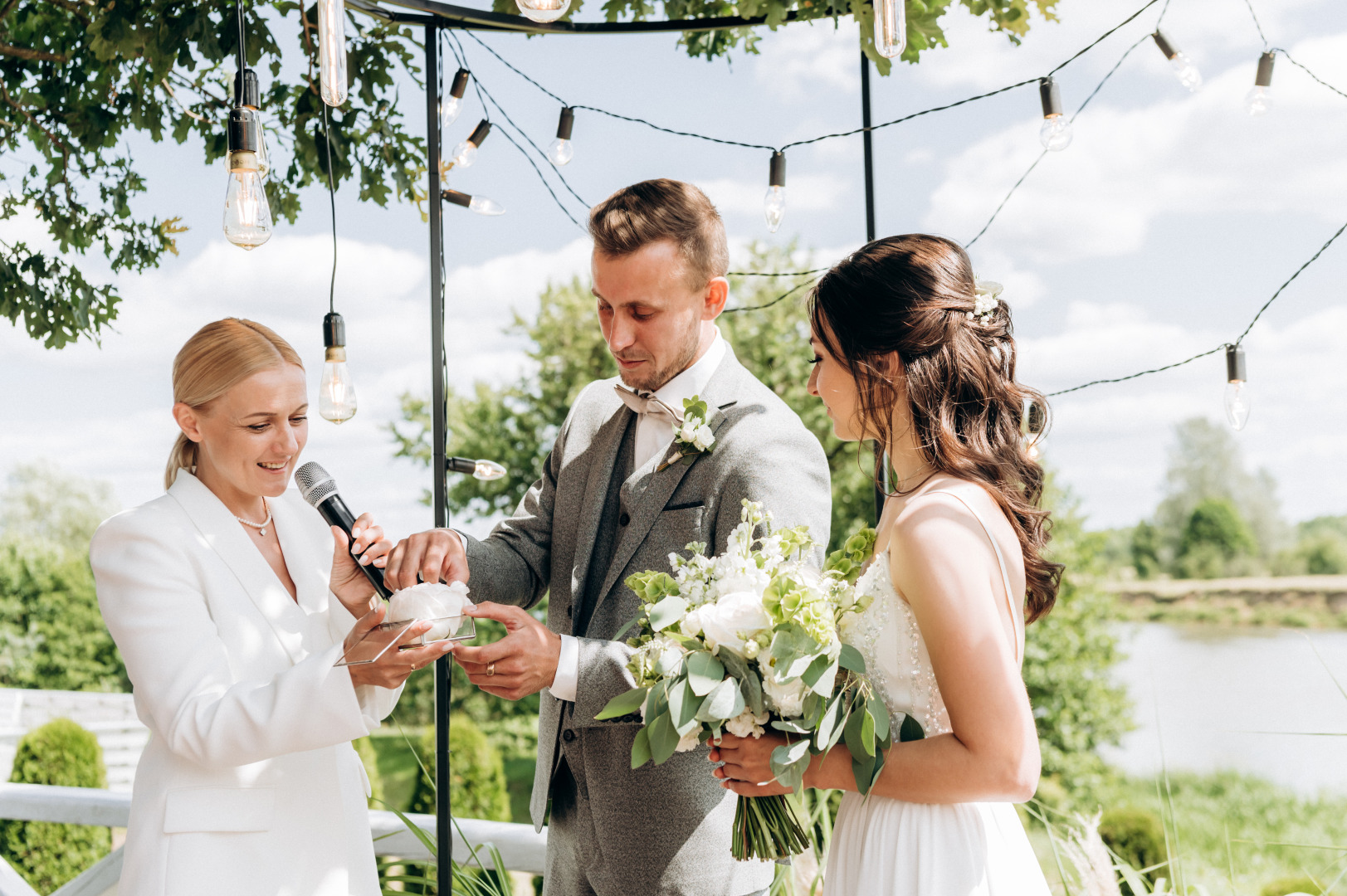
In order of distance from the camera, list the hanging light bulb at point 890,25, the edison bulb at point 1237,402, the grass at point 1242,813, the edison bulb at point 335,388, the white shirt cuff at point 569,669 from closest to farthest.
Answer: the hanging light bulb at point 890,25 → the white shirt cuff at point 569,669 → the edison bulb at point 335,388 → the edison bulb at point 1237,402 → the grass at point 1242,813

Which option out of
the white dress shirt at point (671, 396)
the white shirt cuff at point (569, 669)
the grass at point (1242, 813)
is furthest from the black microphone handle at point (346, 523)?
the grass at point (1242, 813)

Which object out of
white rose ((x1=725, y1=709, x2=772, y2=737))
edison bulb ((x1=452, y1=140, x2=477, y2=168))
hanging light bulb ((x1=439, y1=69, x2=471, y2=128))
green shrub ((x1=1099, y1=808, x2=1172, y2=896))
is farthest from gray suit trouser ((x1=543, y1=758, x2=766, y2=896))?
green shrub ((x1=1099, y1=808, x2=1172, y2=896))

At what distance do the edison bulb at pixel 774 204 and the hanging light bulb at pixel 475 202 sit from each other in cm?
73

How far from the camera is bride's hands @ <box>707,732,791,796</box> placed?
5.27ft

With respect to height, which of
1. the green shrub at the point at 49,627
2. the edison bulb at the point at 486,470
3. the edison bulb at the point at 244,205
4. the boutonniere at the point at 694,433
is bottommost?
the green shrub at the point at 49,627

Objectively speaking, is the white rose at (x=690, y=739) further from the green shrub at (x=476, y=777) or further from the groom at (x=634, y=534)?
the green shrub at (x=476, y=777)

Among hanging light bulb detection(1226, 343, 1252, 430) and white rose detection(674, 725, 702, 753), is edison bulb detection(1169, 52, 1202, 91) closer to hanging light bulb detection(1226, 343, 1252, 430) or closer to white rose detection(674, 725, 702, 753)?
hanging light bulb detection(1226, 343, 1252, 430)

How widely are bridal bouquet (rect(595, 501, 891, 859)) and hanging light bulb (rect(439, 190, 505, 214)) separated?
1482 mm

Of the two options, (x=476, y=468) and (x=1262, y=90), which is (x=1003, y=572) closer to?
(x=476, y=468)

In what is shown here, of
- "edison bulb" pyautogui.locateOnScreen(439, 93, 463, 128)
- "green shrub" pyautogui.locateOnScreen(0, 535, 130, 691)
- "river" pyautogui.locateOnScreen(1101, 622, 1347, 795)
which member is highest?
"edison bulb" pyautogui.locateOnScreen(439, 93, 463, 128)

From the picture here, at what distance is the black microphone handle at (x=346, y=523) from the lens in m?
2.03

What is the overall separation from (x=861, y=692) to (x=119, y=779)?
32.5 ft

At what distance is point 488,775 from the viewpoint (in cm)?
841

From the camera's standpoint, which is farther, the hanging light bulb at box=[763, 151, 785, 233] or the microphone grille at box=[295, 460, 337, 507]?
the hanging light bulb at box=[763, 151, 785, 233]
